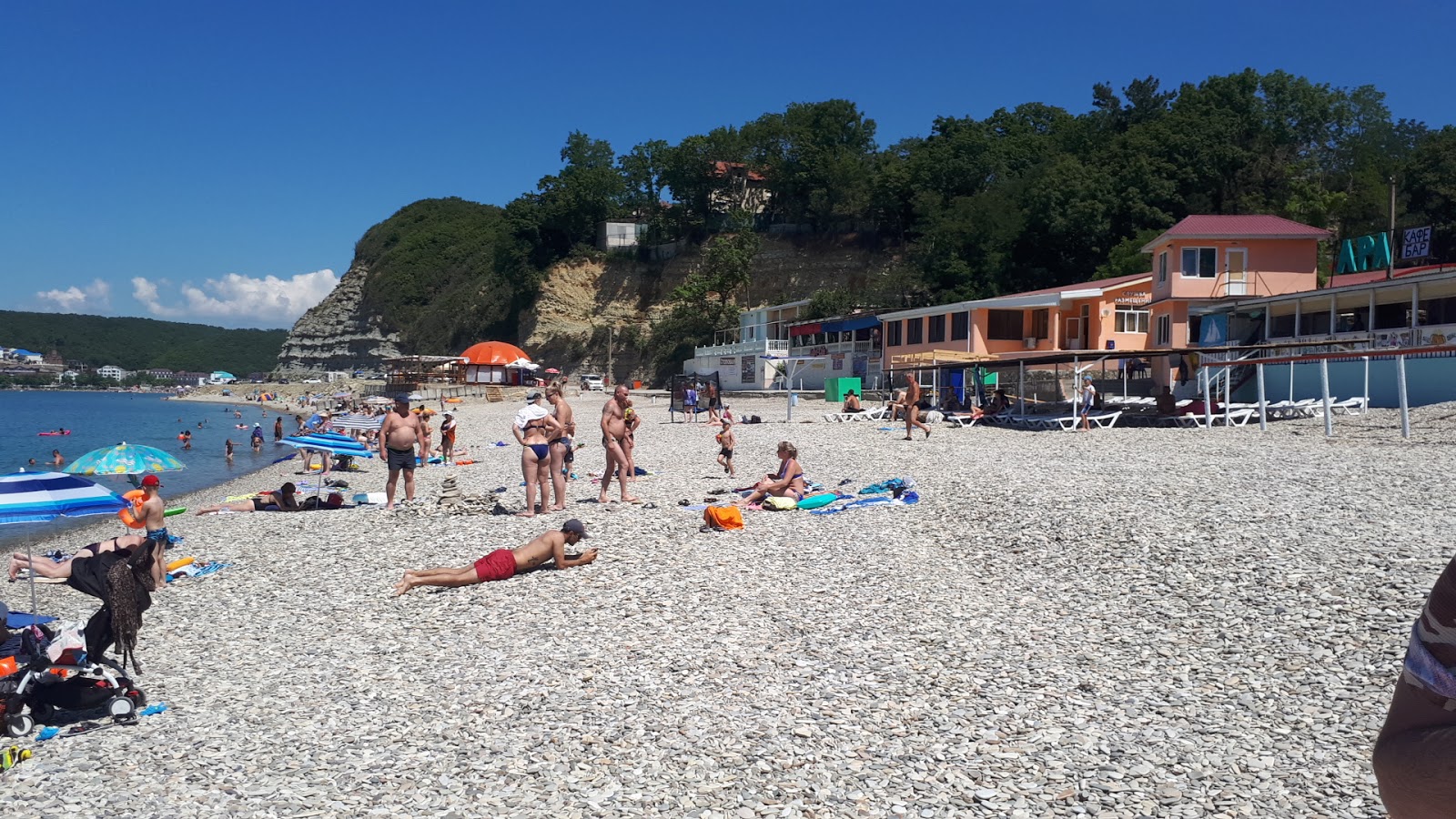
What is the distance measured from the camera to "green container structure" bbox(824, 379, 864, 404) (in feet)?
122

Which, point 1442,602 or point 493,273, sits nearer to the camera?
point 1442,602

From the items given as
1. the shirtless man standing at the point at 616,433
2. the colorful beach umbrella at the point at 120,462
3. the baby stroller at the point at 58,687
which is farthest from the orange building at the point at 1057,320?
the baby stroller at the point at 58,687

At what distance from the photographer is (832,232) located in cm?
6625

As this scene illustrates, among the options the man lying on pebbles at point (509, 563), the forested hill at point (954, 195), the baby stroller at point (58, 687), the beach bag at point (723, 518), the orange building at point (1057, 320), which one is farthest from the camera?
the forested hill at point (954, 195)

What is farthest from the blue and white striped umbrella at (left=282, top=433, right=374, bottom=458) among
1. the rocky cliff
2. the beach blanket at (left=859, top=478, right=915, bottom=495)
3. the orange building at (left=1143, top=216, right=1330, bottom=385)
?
the rocky cliff

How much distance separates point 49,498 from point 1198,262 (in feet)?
107

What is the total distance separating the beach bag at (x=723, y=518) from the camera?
462 inches

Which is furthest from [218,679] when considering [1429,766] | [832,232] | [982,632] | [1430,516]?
[832,232]

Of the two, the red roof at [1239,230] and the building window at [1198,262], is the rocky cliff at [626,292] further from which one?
the building window at [1198,262]

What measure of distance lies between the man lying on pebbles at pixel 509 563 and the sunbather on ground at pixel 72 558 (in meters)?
2.45

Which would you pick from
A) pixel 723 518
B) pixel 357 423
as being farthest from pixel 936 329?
pixel 723 518

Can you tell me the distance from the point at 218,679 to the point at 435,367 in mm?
64638

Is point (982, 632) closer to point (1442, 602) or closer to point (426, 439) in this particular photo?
point (1442, 602)

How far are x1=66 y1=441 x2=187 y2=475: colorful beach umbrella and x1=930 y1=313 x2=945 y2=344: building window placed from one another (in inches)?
1188
